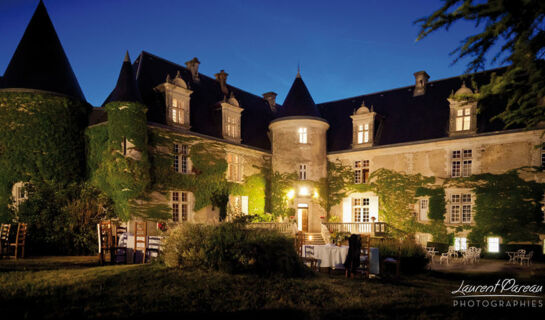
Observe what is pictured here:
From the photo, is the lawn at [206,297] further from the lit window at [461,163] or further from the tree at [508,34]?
the lit window at [461,163]

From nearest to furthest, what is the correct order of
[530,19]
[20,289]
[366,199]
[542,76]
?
1. [530,19]
2. [542,76]
3. [20,289]
4. [366,199]

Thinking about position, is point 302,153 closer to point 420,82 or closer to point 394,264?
point 420,82

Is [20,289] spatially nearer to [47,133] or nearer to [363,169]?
[47,133]

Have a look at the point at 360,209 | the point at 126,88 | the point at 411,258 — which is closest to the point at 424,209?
the point at 360,209

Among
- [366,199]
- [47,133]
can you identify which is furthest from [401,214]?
[47,133]

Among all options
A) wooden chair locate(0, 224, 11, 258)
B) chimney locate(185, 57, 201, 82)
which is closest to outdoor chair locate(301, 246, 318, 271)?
wooden chair locate(0, 224, 11, 258)

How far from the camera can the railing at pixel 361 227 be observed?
69.7ft

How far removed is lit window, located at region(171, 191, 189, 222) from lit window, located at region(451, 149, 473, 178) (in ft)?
50.7

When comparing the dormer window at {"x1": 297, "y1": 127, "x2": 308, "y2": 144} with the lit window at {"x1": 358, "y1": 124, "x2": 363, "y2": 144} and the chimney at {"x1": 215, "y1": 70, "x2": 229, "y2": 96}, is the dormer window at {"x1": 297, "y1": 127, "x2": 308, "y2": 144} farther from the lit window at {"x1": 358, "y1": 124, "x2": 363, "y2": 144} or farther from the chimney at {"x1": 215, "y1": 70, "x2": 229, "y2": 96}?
the chimney at {"x1": 215, "y1": 70, "x2": 229, "y2": 96}

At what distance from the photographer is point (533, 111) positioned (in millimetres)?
5672

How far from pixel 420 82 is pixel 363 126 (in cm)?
509

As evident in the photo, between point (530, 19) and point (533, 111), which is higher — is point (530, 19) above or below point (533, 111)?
above

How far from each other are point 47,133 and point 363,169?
1845cm

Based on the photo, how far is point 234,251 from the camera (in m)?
9.44
